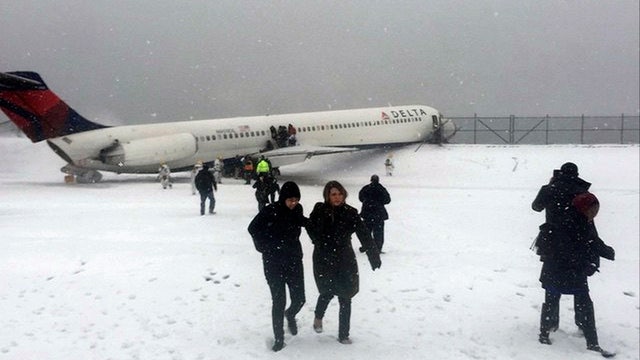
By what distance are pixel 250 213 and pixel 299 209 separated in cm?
1010

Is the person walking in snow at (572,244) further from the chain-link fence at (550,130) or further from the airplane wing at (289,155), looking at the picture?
the chain-link fence at (550,130)

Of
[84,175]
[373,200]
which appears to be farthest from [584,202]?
[84,175]

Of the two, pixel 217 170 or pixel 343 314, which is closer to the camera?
pixel 343 314

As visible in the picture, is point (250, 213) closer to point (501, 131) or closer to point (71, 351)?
point (71, 351)

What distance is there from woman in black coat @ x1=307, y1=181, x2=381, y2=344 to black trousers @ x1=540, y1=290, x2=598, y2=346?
2189 millimetres

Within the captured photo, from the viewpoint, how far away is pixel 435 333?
7.34 meters

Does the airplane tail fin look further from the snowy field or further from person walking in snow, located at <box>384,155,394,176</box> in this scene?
person walking in snow, located at <box>384,155,394,176</box>

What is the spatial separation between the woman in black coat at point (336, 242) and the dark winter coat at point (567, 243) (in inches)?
78.7

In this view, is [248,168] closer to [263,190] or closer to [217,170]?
[217,170]

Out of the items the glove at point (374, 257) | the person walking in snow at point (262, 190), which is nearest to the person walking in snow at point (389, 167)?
the person walking in snow at point (262, 190)

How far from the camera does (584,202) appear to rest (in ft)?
21.2

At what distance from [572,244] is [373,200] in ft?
15.1

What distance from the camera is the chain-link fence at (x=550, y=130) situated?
39406 millimetres

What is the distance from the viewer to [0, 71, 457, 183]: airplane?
79.5 feet
